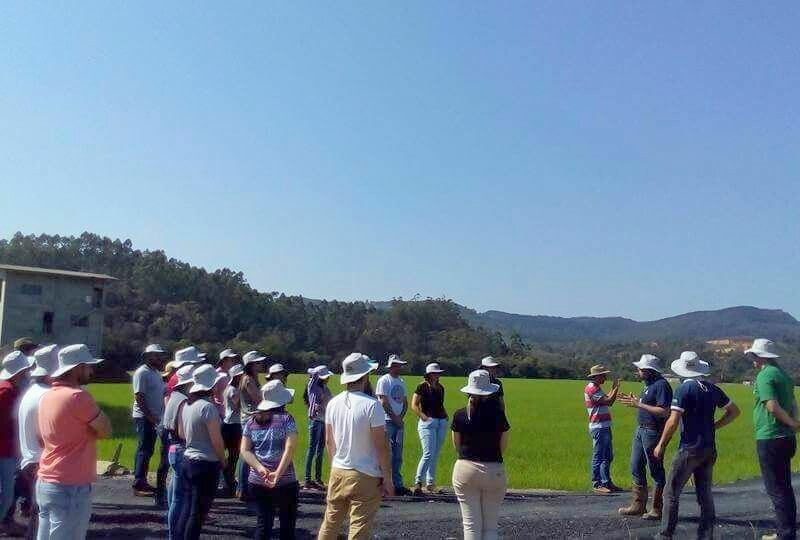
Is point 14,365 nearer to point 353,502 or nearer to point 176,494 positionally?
point 176,494

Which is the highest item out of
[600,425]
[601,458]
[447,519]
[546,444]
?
[600,425]

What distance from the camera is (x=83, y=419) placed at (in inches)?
231

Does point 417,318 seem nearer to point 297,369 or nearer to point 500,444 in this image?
point 297,369

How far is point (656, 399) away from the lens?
9.53 m

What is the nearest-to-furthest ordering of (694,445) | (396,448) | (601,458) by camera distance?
(694,445) < (396,448) < (601,458)

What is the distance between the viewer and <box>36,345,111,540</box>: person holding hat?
5863 millimetres

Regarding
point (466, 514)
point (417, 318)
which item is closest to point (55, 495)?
point (466, 514)

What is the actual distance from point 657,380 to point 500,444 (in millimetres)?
3602

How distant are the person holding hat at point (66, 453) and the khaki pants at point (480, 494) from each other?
2.84 m

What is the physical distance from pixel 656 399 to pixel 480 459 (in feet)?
11.7

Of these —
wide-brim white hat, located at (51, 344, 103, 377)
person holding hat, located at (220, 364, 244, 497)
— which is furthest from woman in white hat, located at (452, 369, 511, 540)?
person holding hat, located at (220, 364, 244, 497)

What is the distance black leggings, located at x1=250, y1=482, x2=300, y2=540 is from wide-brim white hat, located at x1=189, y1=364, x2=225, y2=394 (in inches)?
35.5

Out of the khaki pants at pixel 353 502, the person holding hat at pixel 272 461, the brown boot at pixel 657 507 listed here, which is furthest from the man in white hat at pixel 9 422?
the brown boot at pixel 657 507

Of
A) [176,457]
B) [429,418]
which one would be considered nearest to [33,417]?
[176,457]
